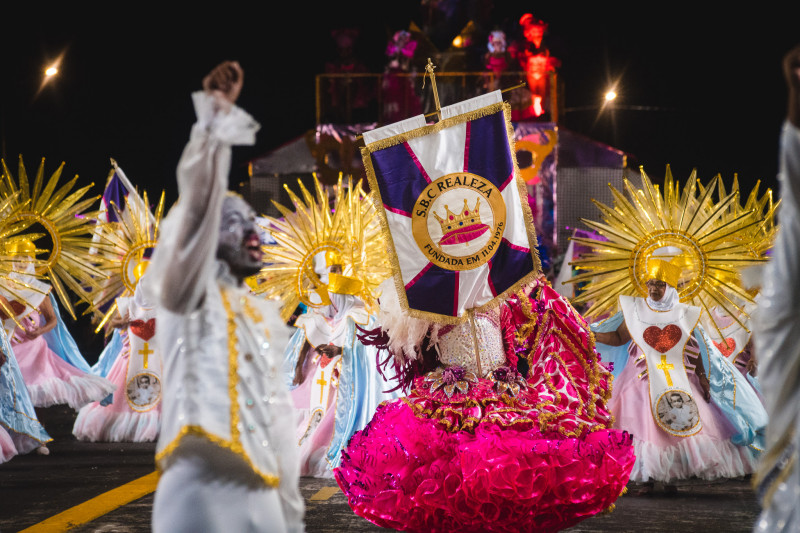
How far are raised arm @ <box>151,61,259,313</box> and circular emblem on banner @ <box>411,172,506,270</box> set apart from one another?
2009mm

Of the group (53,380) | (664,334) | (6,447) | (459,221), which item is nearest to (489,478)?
(459,221)

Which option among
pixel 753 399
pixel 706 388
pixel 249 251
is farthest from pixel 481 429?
pixel 753 399

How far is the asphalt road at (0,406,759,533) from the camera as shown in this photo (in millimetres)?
5504

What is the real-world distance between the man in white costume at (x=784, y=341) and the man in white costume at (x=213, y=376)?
135cm

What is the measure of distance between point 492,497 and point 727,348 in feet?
16.1

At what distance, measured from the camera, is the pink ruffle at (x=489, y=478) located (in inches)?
149

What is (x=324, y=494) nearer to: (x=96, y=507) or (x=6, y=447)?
(x=96, y=507)

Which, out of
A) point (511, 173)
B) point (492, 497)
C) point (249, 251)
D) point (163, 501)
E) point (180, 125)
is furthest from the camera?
point (180, 125)

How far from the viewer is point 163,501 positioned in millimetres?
2488

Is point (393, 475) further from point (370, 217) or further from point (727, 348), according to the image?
point (727, 348)

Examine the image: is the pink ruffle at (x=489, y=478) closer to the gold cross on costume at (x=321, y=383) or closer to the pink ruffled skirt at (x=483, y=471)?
the pink ruffled skirt at (x=483, y=471)

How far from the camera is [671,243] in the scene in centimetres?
654

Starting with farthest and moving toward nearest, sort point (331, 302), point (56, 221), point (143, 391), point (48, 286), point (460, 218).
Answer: point (143, 391)
point (48, 286)
point (331, 302)
point (56, 221)
point (460, 218)

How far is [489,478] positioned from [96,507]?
10.7 ft
